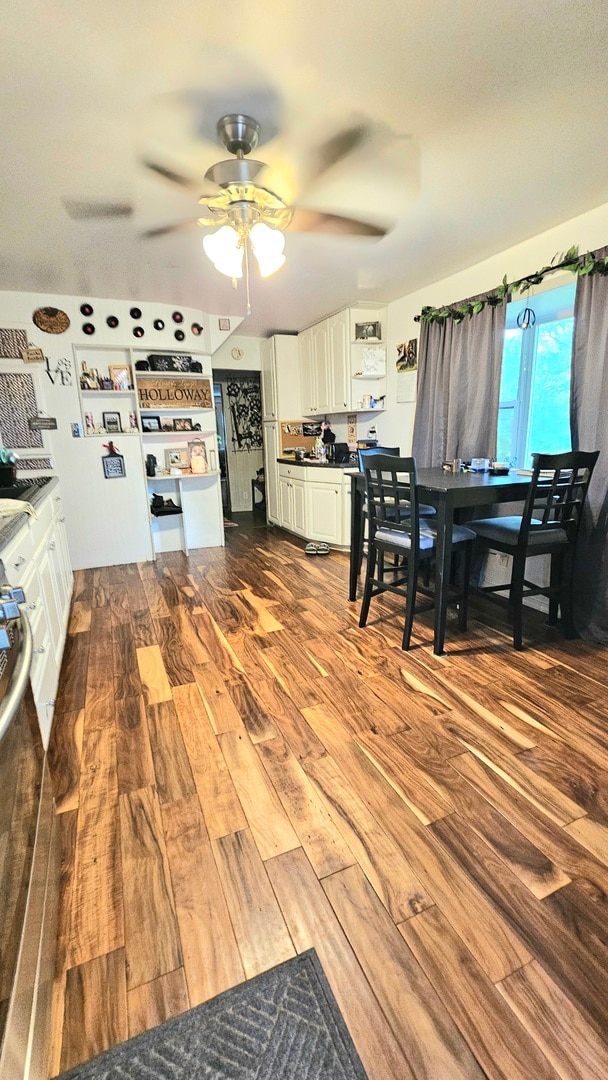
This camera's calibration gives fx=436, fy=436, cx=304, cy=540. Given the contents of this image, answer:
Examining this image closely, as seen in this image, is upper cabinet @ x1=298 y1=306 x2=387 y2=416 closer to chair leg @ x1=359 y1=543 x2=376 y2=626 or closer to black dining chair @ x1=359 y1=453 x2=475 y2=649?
black dining chair @ x1=359 y1=453 x2=475 y2=649

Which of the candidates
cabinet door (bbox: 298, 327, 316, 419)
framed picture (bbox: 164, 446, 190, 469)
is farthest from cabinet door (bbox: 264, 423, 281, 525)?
framed picture (bbox: 164, 446, 190, 469)

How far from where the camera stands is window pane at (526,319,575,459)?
2.74 meters

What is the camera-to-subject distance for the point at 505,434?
10.3ft

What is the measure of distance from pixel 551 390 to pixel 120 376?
3.53 metres

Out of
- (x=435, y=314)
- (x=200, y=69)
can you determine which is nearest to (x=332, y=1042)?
(x=200, y=69)

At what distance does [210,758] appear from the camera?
1.65m

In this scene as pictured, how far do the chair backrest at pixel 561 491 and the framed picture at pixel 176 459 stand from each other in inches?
132

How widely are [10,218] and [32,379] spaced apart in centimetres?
163

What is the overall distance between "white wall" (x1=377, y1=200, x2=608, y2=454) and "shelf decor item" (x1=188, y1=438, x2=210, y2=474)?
5.96ft

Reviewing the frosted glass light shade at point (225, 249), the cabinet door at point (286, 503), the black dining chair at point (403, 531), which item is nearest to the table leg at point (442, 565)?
the black dining chair at point (403, 531)

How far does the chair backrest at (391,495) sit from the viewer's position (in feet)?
7.39

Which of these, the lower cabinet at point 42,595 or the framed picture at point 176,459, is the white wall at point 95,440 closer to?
the framed picture at point 176,459

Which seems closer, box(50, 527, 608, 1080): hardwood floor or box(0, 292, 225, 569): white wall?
box(50, 527, 608, 1080): hardwood floor

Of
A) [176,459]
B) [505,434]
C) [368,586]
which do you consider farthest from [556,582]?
[176,459]
